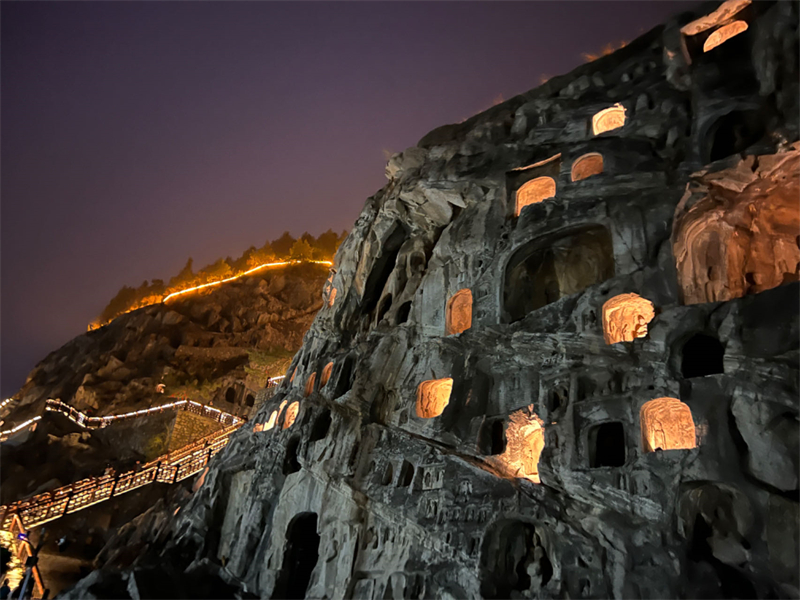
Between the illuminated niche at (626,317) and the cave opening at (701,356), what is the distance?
5.56 ft

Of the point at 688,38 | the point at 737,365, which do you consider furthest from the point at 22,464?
the point at 688,38

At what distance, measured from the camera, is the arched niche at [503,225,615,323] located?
21328 millimetres

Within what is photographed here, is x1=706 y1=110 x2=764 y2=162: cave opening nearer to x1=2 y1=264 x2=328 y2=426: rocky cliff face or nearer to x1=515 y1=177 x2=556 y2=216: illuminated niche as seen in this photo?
x1=515 y1=177 x2=556 y2=216: illuminated niche

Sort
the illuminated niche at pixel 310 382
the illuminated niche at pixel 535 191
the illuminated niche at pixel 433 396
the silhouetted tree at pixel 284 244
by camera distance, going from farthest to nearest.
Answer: the silhouetted tree at pixel 284 244 → the illuminated niche at pixel 310 382 → the illuminated niche at pixel 535 191 → the illuminated niche at pixel 433 396

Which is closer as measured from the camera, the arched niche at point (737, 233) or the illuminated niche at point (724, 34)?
the arched niche at point (737, 233)

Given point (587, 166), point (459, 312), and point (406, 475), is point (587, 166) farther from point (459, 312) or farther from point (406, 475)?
point (406, 475)

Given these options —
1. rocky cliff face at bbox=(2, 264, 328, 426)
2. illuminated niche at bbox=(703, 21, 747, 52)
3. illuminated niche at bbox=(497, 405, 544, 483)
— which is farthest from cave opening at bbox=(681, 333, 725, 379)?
rocky cliff face at bbox=(2, 264, 328, 426)

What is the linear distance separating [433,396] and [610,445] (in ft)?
22.5

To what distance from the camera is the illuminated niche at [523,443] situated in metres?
17.1

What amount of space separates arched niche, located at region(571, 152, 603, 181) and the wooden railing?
75.6 feet

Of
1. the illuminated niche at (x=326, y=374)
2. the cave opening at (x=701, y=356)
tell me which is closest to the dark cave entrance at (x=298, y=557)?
the illuminated niche at (x=326, y=374)

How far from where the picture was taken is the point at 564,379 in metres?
17.0

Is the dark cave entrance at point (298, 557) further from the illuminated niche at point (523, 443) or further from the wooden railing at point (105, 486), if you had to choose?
the wooden railing at point (105, 486)

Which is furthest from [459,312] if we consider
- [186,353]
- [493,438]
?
[186,353]
